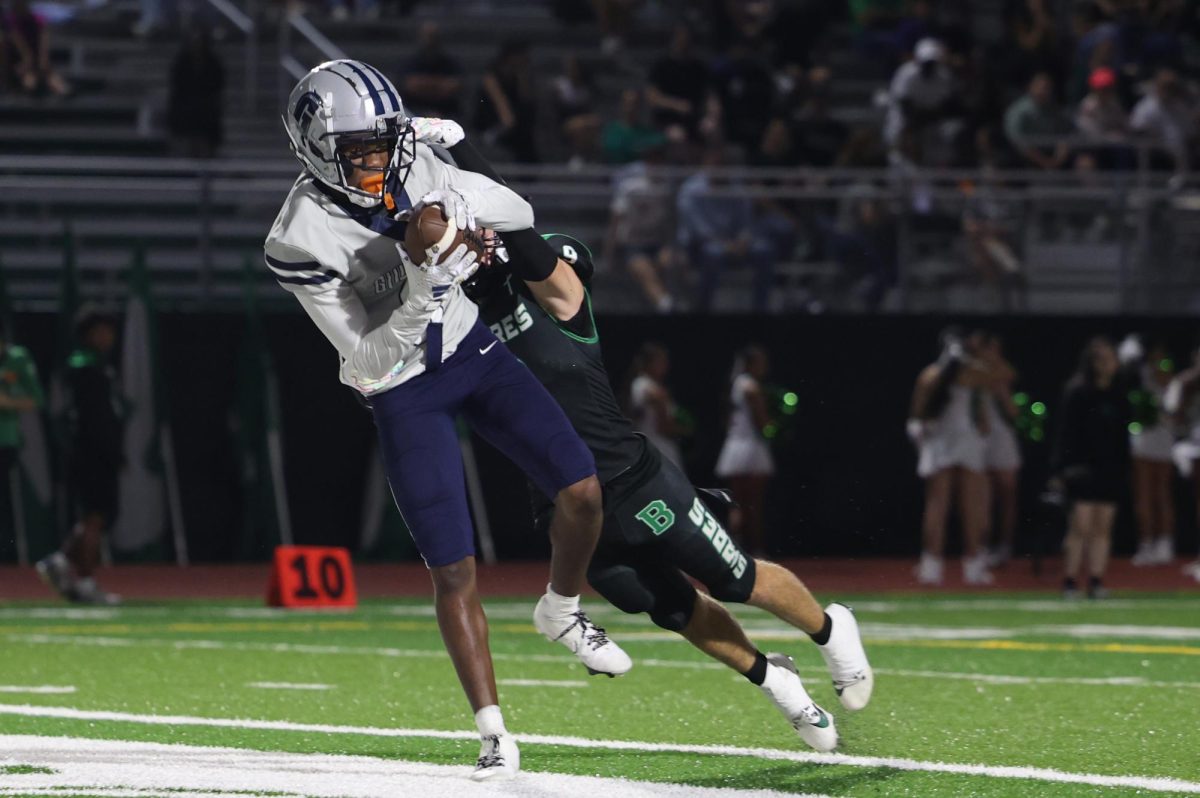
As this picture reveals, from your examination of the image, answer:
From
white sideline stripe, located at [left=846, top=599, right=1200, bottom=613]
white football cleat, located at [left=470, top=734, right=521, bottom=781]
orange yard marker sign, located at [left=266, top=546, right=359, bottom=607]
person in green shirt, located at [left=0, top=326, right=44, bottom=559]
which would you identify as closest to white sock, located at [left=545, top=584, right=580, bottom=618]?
white football cleat, located at [left=470, top=734, right=521, bottom=781]

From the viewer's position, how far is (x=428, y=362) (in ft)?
18.3

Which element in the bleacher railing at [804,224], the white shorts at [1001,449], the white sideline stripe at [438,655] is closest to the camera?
the white sideline stripe at [438,655]

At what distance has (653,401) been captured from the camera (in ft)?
49.1

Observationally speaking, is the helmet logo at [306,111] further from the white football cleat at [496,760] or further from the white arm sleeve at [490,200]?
the white football cleat at [496,760]

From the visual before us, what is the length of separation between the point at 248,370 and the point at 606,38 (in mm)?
5561

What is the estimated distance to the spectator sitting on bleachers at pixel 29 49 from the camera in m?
18.0

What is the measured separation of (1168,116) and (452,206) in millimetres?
13072

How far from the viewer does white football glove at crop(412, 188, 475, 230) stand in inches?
212

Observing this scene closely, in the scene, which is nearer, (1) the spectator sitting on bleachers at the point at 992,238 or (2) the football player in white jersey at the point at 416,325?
(2) the football player in white jersey at the point at 416,325

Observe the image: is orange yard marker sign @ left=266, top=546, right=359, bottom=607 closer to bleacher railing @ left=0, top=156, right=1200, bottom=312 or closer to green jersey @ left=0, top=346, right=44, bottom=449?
green jersey @ left=0, top=346, right=44, bottom=449

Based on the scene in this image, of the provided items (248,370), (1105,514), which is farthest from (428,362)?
(248,370)

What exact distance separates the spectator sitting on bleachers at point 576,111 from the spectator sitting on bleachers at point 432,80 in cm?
84

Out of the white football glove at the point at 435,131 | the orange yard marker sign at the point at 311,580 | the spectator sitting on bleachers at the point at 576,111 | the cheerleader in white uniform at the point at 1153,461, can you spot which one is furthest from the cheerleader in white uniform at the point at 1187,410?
the white football glove at the point at 435,131

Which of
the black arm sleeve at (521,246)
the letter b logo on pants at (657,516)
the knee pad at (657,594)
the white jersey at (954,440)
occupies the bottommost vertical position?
the white jersey at (954,440)
